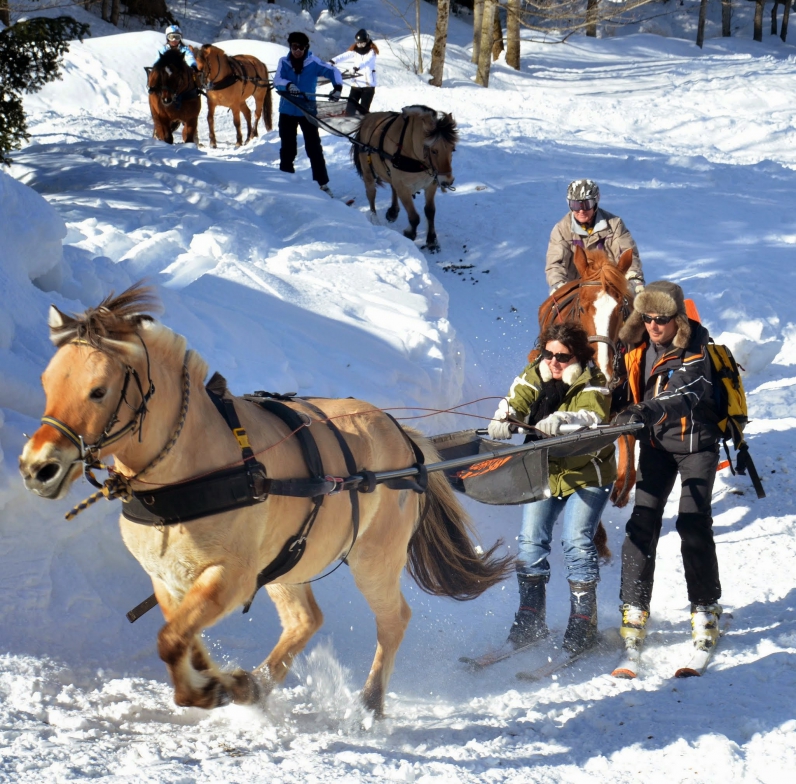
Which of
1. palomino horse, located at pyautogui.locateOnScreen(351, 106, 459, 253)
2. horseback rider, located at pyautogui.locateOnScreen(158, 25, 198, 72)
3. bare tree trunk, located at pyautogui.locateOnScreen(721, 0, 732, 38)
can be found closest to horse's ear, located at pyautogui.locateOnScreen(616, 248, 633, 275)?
palomino horse, located at pyautogui.locateOnScreen(351, 106, 459, 253)

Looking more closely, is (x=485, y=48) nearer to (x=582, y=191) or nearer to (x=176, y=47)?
(x=176, y=47)

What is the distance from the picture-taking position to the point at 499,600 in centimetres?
568

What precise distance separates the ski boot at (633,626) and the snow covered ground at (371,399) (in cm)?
13

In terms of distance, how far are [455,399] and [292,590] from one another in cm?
343

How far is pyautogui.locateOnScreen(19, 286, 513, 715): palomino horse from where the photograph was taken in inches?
107

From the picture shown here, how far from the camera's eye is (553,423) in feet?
14.3

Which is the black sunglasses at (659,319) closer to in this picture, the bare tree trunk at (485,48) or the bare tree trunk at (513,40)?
the bare tree trunk at (485,48)

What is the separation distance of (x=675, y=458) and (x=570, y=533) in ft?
2.23

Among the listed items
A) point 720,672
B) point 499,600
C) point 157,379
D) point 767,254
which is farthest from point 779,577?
point 767,254

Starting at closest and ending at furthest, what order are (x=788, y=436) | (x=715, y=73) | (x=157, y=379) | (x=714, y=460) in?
(x=157, y=379), (x=714, y=460), (x=788, y=436), (x=715, y=73)

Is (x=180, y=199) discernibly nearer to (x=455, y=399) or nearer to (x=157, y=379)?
(x=455, y=399)

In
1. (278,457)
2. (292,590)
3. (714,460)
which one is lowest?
(292,590)

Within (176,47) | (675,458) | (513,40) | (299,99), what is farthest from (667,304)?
(513,40)

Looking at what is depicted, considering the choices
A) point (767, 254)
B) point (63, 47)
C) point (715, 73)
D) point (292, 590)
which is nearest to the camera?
point (292, 590)
